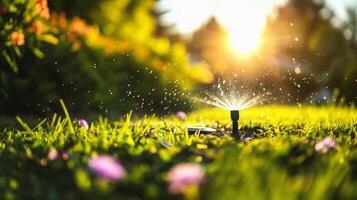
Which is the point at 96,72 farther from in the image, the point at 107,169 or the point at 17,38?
the point at 107,169

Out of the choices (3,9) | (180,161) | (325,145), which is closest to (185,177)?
(180,161)

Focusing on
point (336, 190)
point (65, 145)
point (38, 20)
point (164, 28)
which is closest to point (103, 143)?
point (65, 145)

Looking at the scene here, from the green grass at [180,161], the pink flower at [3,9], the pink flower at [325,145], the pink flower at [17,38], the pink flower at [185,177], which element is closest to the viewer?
the pink flower at [185,177]

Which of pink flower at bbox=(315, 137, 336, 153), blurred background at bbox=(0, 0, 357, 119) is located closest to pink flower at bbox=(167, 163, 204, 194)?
pink flower at bbox=(315, 137, 336, 153)

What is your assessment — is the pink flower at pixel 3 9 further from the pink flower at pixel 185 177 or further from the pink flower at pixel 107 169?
the pink flower at pixel 185 177

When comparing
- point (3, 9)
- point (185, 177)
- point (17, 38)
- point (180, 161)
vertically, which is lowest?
point (180, 161)

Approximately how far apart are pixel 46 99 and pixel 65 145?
15.1 ft

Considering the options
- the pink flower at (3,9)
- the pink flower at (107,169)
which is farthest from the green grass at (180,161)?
the pink flower at (3,9)

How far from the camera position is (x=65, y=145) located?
3.34 m

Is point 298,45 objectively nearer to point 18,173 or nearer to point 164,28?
point 164,28

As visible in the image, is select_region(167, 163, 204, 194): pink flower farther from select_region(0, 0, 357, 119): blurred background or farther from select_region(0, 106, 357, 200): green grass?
select_region(0, 0, 357, 119): blurred background

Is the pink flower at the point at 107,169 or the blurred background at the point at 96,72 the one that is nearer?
the pink flower at the point at 107,169

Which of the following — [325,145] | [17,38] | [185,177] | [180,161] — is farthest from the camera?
[17,38]

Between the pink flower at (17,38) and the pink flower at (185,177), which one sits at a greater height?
the pink flower at (17,38)
